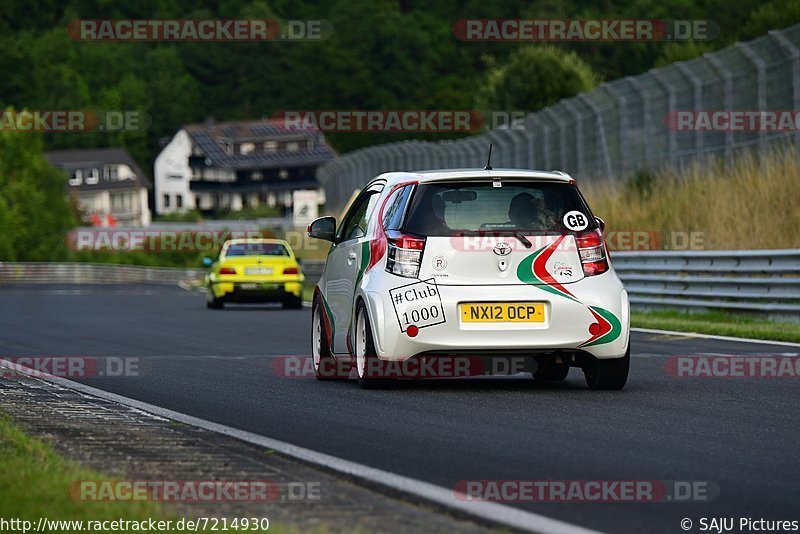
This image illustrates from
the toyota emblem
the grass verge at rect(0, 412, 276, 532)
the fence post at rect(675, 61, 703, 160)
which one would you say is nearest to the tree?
the fence post at rect(675, 61, 703, 160)

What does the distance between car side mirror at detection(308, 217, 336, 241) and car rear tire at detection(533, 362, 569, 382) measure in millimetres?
1970

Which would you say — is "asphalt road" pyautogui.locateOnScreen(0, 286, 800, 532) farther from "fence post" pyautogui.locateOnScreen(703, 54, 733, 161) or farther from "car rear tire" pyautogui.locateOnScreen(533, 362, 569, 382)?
"fence post" pyautogui.locateOnScreen(703, 54, 733, 161)

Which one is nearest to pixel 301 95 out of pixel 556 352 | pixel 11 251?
pixel 11 251

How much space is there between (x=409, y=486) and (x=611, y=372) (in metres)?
4.98

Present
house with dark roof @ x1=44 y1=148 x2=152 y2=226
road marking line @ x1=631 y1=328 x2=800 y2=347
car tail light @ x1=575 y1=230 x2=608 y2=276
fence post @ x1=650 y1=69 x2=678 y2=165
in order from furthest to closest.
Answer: house with dark roof @ x1=44 y1=148 x2=152 y2=226
fence post @ x1=650 y1=69 x2=678 y2=165
road marking line @ x1=631 y1=328 x2=800 y2=347
car tail light @ x1=575 y1=230 x2=608 y2=276

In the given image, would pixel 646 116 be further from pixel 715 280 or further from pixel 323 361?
pixel 323 361

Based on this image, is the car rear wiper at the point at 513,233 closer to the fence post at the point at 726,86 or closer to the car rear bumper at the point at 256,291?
the fence post at the point at 726,86

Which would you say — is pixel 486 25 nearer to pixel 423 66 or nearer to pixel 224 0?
pixel 423 66

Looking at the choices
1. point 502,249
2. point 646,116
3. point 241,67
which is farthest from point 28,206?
point 502,249

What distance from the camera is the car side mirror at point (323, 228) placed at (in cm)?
1335

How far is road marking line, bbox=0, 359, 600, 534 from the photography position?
6.30m

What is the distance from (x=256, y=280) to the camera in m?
32.8

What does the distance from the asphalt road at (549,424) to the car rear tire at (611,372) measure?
166 millimetres

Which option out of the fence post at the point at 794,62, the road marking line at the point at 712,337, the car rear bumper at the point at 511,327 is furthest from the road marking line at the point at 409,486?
the fence post at the point at 794,62
